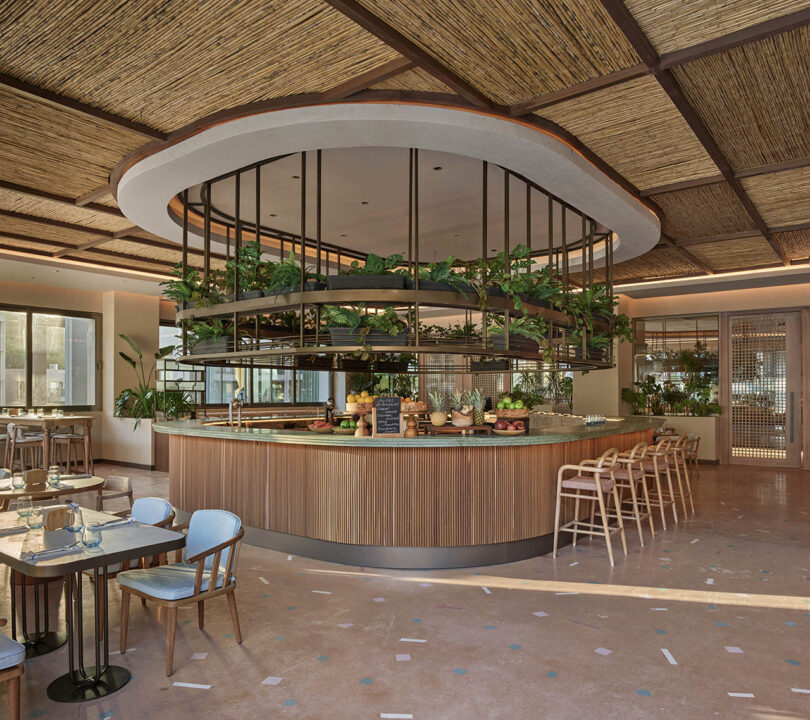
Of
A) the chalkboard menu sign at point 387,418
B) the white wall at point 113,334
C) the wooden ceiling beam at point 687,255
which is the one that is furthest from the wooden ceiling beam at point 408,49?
the white wall at point 113,334

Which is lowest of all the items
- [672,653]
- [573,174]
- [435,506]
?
[672,653]

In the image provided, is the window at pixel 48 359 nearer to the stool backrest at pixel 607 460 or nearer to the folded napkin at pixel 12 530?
the folded napkin at pixel 12 530

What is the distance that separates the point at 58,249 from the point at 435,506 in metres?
7.47

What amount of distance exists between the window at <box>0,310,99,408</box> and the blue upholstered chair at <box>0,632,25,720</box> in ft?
36.6

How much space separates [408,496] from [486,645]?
177 cm

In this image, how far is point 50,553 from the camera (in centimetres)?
302

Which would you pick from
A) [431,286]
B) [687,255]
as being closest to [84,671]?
[431,286]

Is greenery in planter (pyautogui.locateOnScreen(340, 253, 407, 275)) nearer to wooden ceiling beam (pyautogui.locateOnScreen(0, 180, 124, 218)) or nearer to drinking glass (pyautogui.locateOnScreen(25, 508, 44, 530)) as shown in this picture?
drinking glass (pyautogui.locateOnScreen(25, 508, 44, 530))

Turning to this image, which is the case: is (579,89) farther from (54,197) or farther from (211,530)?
(54,197)

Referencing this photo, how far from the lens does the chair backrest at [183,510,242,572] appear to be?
3.69 metres

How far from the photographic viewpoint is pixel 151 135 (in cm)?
512

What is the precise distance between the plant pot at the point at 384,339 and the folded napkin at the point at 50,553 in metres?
2.56

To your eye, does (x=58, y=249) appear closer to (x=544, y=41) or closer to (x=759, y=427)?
(x=544, y=41)

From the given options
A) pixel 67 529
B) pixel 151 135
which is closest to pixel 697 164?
pixel 151 135
